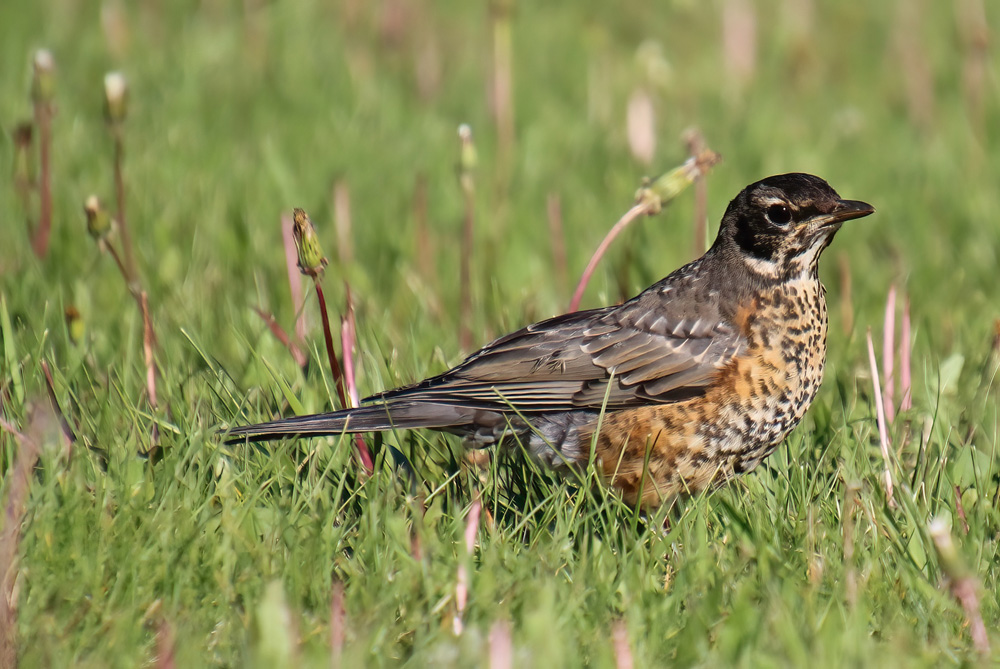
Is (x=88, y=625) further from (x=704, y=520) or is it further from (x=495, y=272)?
(x=495, y=272)

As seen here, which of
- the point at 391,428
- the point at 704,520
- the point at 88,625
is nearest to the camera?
the point at 88,625

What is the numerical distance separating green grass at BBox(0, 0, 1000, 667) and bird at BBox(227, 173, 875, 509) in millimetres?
170

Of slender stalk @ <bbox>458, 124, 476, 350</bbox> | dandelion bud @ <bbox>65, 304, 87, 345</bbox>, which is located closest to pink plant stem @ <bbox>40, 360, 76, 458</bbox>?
dandelion bud @ <bbox>65, 304, 87, 345</bbox>

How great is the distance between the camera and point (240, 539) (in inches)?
132

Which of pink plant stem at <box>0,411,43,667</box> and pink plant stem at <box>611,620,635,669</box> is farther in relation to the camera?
pink plant stem at <box>0,411,43,667</box>

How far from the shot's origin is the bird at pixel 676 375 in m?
4.04

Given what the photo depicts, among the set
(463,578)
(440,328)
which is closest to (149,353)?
(440,328)

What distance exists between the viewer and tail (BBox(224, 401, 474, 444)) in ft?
12.3

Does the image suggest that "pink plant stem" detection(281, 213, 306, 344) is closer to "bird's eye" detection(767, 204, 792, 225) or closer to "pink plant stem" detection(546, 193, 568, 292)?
"pink plant stem" detection(546, 193, 568, 292)

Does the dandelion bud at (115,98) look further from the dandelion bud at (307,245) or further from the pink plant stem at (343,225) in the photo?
the dandelion bud at (307,245)

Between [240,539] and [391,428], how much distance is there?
2.25 feet

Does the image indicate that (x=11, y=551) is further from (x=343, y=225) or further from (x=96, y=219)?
(x=343, y=225)

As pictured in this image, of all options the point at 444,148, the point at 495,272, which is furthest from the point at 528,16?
the point at 495,272

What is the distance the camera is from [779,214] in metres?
4.32
